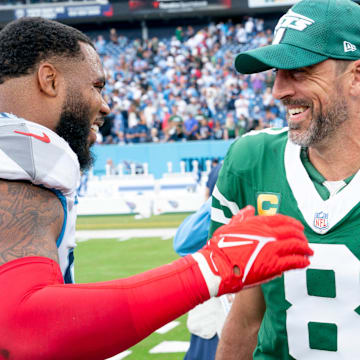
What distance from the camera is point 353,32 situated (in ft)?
5.86

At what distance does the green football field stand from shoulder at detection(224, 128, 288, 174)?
9.79 feet

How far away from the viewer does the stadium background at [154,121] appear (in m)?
8.80

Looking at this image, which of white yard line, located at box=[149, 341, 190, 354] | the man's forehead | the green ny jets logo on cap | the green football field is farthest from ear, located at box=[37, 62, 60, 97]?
white yard line, located at box=[149, 341, 190, 354]

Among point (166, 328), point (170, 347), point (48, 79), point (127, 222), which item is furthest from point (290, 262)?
point (127, 222)

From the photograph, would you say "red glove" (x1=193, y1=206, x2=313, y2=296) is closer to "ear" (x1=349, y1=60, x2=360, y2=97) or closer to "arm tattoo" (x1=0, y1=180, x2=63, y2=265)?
"arm tattoo" (x1=0, y1=180, x2=63, y2=265)

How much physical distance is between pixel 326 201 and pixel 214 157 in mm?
13422

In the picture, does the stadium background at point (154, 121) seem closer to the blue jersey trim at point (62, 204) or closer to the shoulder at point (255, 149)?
the shoulder at point (255, 149)

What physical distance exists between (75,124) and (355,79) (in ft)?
3.07

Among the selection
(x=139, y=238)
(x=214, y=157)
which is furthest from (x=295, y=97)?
(x=214, y=157)

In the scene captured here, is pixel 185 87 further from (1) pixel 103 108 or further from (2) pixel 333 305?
(2) pixel 333 305

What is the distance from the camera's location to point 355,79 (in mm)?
1870

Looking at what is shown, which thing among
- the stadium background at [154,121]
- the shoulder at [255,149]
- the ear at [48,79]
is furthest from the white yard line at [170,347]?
the ear at [48,79]

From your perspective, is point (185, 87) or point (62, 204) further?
point (185, 87)

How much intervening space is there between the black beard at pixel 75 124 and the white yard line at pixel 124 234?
783 cm
